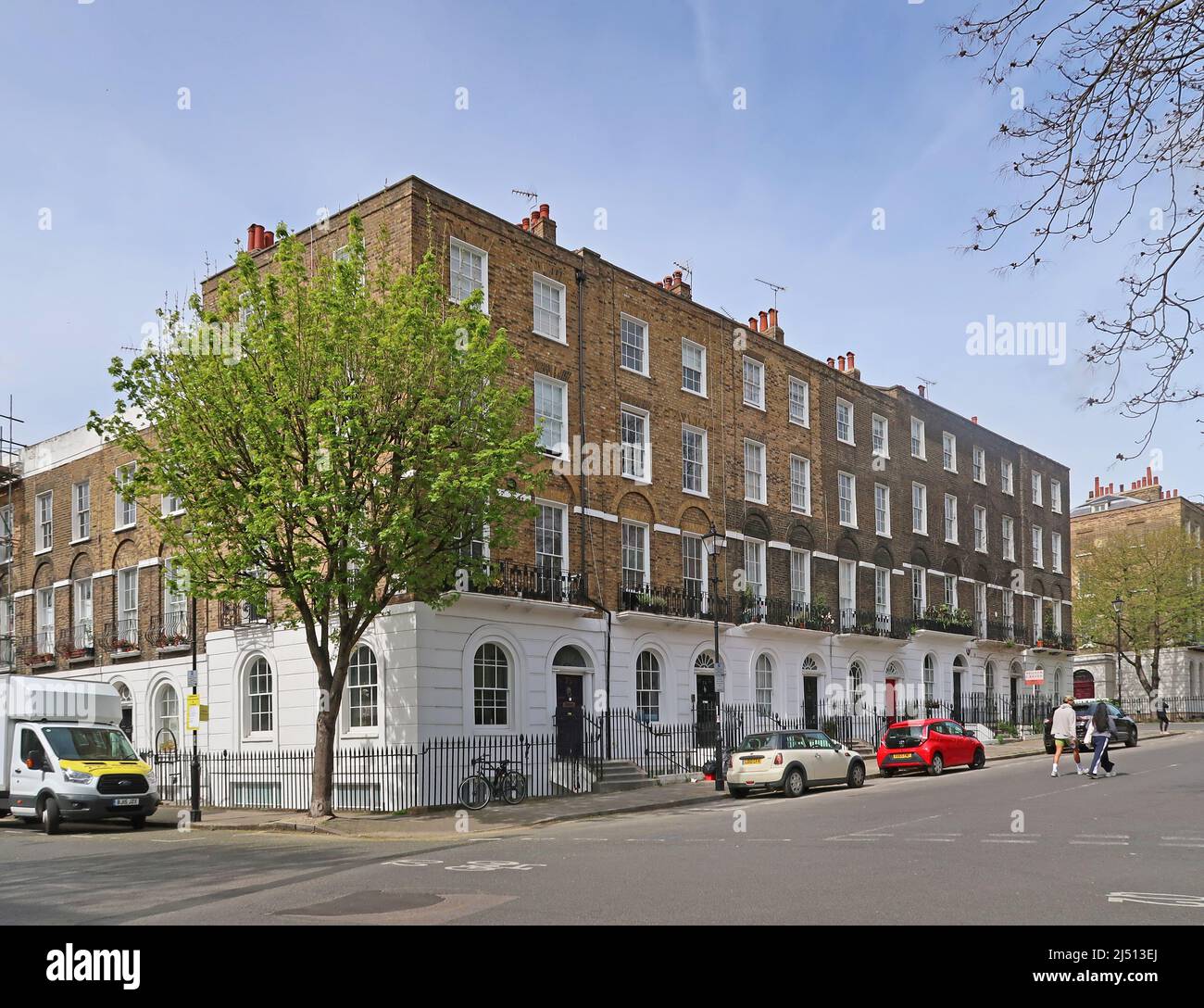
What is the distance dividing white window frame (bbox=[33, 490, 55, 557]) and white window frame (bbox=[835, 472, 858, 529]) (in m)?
26.5

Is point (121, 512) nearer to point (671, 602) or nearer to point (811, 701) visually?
point (671, 602)

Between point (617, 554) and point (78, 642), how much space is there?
59.3ft

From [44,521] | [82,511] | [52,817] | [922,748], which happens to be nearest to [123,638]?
[82,511]

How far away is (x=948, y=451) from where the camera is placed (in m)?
48.3

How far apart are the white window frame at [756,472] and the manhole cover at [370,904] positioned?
25.0m

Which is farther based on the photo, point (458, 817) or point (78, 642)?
point (78, 642)

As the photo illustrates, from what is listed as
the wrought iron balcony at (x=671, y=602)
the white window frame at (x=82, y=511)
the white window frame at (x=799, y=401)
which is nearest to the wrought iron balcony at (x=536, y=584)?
the wrought iron balcony at (x=671, y=602)

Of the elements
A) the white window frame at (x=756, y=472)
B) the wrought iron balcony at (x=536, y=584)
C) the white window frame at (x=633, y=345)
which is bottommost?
the wrought iron balcony at (x=536, y=584)

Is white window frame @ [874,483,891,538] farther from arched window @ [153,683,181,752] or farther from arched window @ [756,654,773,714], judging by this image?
arched window @ [153,683,181,752]

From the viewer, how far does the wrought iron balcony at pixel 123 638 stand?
3297 centimetres

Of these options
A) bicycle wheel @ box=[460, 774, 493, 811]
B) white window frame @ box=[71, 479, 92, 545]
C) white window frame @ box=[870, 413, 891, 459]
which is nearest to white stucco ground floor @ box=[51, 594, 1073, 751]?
bicycle wheel @ box=[460, 774, 493, 811]

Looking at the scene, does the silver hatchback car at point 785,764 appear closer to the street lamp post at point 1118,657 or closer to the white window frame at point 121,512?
the white window frame at point 121,512

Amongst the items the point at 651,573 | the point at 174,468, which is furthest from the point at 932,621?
the point at 174,468
